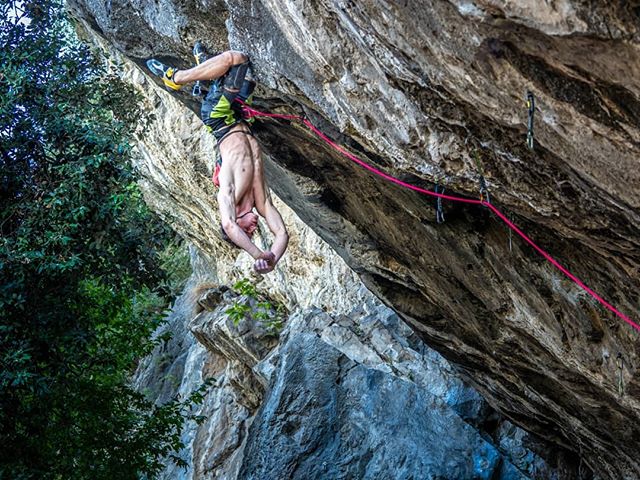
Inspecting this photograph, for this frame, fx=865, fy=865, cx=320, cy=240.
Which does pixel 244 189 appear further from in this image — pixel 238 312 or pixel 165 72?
pixel 238 312

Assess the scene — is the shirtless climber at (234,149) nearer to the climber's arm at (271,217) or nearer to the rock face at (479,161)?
the climber's arm at (271,217)

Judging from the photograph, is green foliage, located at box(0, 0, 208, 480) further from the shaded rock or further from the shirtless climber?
the shirtless climber

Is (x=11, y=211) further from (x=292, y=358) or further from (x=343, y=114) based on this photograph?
(x=343, y=114)

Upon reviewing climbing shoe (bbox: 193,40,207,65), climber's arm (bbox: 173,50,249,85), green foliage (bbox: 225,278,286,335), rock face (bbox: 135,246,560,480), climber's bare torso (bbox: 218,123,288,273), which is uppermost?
climbing shoe (bbox: 193,40,207,65)

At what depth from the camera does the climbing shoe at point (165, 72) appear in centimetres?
750

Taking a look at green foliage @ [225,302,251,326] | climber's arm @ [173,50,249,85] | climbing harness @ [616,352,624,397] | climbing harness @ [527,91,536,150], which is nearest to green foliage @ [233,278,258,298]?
green foliage @ [225,302,251,326]

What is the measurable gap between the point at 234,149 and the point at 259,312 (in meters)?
8.20

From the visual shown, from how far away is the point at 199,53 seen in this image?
7426mm

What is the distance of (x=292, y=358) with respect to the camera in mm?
11734

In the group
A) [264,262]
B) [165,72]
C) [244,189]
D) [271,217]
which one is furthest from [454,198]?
[165,72]

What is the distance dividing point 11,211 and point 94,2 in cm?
264

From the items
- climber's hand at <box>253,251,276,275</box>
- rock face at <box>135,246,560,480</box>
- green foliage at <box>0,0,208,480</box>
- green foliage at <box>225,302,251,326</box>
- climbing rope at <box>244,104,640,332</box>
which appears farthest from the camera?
green foliage at <box>225,302,251,326</box>

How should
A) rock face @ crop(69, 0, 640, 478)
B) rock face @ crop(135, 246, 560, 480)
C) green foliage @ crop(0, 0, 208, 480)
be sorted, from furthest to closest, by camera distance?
rock face @ crop(135, 246, 560, 480) → green foliage @ crop(0, 0, 208, 480) → rock face @ crop(69, 0, 640, 478)

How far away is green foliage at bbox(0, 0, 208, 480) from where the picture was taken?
966 centimetres
